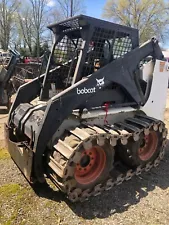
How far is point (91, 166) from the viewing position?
369 cm

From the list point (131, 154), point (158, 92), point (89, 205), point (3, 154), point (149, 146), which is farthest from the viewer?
point (3, 154)

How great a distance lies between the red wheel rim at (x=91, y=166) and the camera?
3.52 meters

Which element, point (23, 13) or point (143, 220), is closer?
point (143, 220)

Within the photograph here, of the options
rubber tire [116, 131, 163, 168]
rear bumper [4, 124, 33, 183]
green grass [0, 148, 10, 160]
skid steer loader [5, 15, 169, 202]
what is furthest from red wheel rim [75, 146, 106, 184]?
green grass [0, 148, 10, 160]

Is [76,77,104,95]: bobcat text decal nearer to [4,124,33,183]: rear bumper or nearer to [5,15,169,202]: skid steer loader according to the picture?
[5,15,169,202]: skid steer loader

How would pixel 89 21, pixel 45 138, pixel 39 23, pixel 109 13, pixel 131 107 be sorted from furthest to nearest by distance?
pixel 39 23, pixel 109 13, pixel 131 107, pixel 89 21, pixel 45 138

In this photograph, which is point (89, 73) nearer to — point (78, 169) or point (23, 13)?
point (78, 169)

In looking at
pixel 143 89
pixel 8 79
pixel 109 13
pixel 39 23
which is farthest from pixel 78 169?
pixel 39 23

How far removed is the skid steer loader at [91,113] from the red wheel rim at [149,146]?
0.06ft

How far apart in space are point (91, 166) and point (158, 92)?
2023 millimetres

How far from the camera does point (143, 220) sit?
121 inches

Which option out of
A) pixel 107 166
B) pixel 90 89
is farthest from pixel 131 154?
pixel 90 89

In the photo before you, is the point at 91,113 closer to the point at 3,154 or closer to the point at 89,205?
the point at 89,205

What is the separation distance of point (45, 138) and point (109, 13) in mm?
38305
